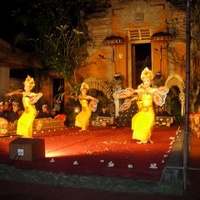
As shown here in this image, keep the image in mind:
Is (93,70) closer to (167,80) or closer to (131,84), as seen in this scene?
(131,84)

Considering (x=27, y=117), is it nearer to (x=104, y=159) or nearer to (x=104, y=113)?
(x=104, y=159)

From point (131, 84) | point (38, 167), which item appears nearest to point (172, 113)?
point (131, 84)

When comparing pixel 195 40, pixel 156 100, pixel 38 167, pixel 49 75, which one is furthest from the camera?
pixel 49 75

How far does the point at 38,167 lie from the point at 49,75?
12.0 meters

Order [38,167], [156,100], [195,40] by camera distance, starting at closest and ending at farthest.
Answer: [38,167] → [156,100] → [195,40]

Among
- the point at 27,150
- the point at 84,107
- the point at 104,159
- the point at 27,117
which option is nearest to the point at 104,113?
the point at 84,107

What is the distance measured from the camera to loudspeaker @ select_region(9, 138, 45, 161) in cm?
668

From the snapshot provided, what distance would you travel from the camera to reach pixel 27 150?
670cm

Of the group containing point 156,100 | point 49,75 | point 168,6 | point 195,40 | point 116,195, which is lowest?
point 116,195

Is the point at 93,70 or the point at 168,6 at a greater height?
the point at 168,6

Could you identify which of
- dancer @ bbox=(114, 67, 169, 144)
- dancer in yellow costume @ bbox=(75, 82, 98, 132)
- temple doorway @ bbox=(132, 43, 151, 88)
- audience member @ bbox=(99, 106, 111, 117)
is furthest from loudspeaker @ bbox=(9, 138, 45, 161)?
temple doorway @ bbox=(132, 43, 151, 88)

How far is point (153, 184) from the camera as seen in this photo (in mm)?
5672

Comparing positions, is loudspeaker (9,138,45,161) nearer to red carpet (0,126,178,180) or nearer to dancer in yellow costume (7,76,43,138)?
red carpet (0,126,178,180)

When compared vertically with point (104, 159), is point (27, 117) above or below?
above
